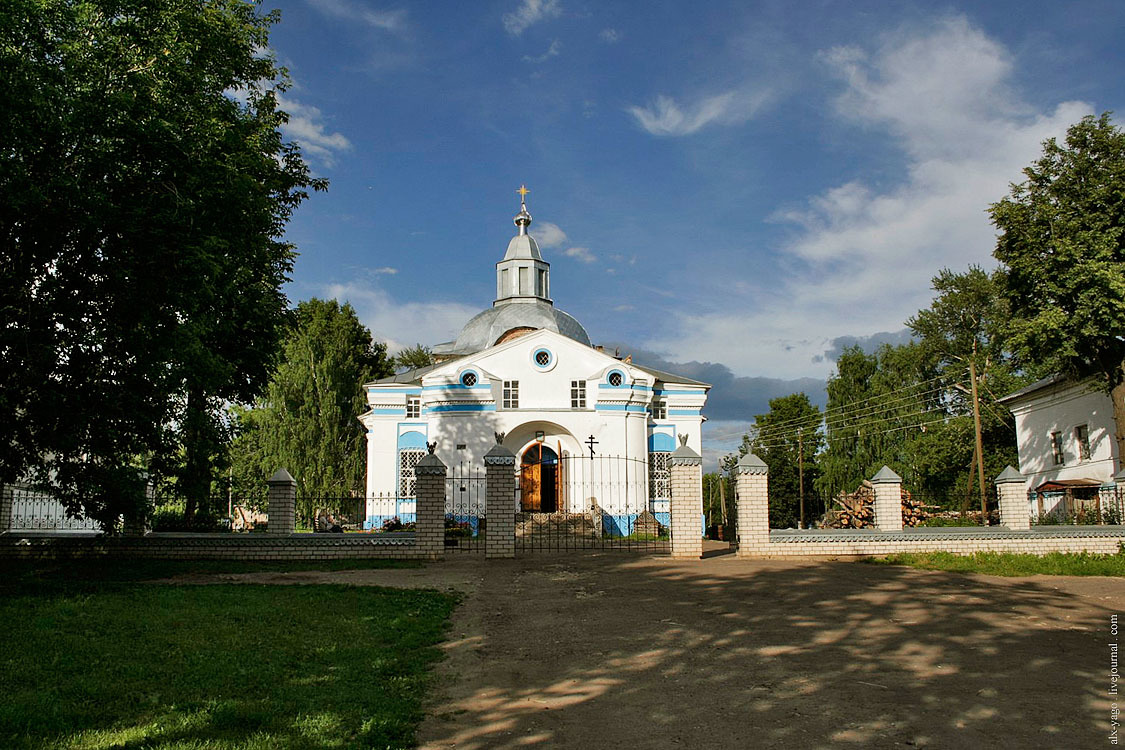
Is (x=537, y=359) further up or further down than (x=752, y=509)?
further up

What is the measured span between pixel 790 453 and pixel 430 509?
127 ft

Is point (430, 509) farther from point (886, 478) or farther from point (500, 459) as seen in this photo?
point (886, 478)

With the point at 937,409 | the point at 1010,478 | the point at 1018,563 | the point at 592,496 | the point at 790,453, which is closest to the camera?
the point at 1018,563

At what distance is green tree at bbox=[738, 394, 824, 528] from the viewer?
4728cm

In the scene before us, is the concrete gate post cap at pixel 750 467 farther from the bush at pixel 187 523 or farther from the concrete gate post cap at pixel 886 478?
the bush at pixel 187 523

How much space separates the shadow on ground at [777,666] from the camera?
5078mm

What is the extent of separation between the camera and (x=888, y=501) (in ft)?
50.6

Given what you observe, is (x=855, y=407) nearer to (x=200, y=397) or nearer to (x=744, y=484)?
(x=744, y=484)

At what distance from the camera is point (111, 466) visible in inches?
423

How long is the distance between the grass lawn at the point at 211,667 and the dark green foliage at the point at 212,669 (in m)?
0.01

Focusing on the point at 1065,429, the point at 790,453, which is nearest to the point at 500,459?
the point at 1065,429

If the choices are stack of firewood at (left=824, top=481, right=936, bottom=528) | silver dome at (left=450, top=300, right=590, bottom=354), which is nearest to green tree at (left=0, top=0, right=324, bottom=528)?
stack of firewood at (left=824, top=481, right=936, bottom=528)

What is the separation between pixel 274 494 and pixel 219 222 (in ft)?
17.8

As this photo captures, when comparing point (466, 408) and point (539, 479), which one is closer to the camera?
point (466, 408)
